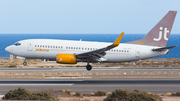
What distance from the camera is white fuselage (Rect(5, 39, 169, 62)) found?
36.5 m

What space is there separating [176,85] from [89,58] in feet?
38.1

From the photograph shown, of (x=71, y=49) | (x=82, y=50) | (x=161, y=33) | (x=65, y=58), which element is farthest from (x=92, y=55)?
(x=161, y=33)

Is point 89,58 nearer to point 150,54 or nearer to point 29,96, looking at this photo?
point 150,54

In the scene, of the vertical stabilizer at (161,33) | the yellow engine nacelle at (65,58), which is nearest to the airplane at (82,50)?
the yellow engine nacelle at (65,58)

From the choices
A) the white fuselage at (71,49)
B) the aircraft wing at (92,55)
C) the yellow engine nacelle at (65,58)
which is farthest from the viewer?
the white fuselage at (71,49)

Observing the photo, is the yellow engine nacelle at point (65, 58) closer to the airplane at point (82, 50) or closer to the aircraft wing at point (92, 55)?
the airplane at point (82, 50)

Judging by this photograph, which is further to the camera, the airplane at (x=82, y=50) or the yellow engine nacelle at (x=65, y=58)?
the airplane at (x=82, y=50)

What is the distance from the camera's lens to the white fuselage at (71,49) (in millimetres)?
36469

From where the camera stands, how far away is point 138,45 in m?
38.3

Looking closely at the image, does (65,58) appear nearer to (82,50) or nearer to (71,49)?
(71,49)

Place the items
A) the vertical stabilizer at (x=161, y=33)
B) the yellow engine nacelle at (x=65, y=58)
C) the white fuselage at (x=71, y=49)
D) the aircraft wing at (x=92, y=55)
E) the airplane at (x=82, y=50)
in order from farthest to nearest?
the vertical stabilizer at (x=161, y=33)
the white fuselage at (x=71, y=49)
the airplane at (x=82, y=50)
the aircraft wing at (x=92, y=55)
the yellow engine nacelle at (x=65, y=58)

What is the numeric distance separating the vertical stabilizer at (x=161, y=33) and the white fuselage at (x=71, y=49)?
56.4 inches
